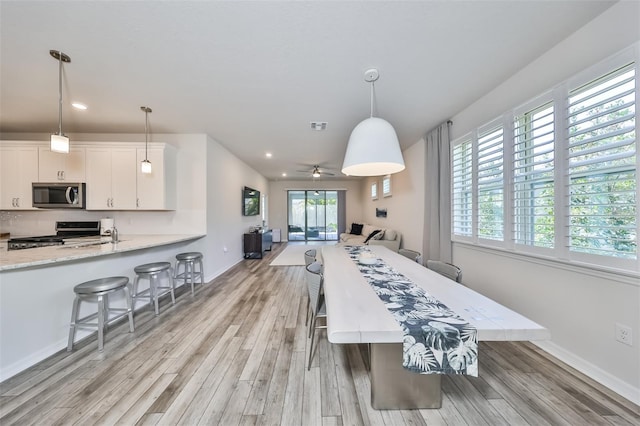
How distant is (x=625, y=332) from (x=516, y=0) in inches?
91.3

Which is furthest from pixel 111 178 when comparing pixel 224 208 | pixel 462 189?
pixel 462 189

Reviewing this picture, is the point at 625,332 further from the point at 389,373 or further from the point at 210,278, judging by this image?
the point at 210,278

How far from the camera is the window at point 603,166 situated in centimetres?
148

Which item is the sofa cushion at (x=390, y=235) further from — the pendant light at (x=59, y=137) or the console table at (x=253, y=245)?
the pendant light at (x=59, y=137)

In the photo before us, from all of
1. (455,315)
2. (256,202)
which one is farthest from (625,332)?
(256,202)

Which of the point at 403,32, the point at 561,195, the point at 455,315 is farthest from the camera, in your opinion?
the point at 561,195

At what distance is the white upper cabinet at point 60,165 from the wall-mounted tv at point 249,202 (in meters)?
3.05

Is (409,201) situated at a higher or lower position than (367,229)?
higher

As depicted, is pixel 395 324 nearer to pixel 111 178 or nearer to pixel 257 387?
pixel 257 387

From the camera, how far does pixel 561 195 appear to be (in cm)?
186

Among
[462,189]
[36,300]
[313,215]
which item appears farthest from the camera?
[313,215]

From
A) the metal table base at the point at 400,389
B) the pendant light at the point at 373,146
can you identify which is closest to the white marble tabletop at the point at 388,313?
the metal table base at the point at 400,389

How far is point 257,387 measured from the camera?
162 centimetres

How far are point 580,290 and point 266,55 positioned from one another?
3.18m
